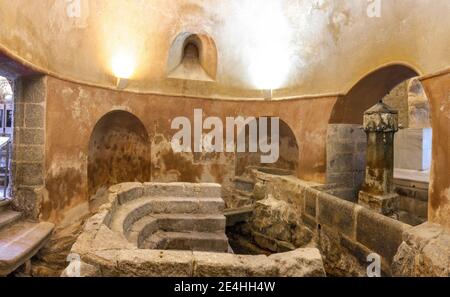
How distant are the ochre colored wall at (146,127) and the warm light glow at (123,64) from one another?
0.46 metres

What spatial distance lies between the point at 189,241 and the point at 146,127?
3.60 m

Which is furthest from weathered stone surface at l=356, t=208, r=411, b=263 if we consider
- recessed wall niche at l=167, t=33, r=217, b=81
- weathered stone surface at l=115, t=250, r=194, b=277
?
recessed wall niche at l=167, t=33, r=217, b=81

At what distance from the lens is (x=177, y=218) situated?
4012 millimetres

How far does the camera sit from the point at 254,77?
23.7ft

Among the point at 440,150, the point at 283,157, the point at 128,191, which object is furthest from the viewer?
the point at 283,157

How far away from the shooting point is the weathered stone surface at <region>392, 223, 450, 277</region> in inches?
98.4

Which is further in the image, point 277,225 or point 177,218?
point 277,225

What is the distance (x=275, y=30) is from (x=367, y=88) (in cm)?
272

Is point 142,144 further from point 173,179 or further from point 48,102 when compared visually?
point 48,102

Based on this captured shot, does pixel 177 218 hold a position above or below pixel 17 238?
above

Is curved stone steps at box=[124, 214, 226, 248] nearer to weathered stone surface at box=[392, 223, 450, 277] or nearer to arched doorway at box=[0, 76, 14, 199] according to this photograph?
weathered stone surface at box=[392, 223, 450, 277]

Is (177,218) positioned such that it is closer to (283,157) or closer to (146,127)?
(146,127)

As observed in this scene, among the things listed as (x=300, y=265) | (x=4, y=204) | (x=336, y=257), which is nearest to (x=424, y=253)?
(x=300, y=265)

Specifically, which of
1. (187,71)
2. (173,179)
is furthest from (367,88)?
(173,179)
